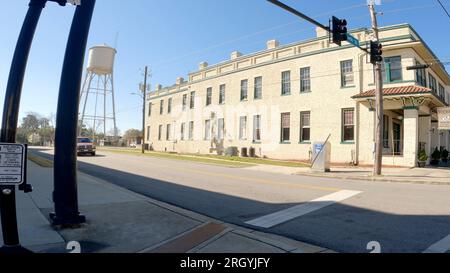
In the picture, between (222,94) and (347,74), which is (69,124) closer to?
(347,74)

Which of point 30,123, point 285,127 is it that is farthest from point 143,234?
point 30,123

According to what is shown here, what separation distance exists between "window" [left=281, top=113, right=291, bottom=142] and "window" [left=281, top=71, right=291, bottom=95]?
1910mm

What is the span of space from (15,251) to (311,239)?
4.50 meters

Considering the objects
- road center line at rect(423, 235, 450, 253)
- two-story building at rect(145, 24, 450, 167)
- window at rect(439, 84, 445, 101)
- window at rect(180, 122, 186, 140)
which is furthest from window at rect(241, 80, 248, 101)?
road center line at rect(423, 235, 450, 253)

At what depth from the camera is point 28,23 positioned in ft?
16.3

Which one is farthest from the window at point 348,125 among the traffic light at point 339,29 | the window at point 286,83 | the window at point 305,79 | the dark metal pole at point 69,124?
the dark metal pole at point 69,124

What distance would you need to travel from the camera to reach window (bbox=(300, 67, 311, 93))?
1091 inches

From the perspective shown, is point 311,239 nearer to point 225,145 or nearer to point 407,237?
point 407,237

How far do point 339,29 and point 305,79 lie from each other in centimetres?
1418

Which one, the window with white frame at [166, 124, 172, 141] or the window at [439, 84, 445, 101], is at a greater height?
the window at [439, 84, 445, 101]

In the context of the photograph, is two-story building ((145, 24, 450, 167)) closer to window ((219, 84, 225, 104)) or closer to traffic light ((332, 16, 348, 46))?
window ((219, 84, 225, 104))

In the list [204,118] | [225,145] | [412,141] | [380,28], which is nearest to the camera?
[412,141]

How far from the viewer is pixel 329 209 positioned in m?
8.64

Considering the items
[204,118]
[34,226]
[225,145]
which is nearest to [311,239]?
[34,226]
